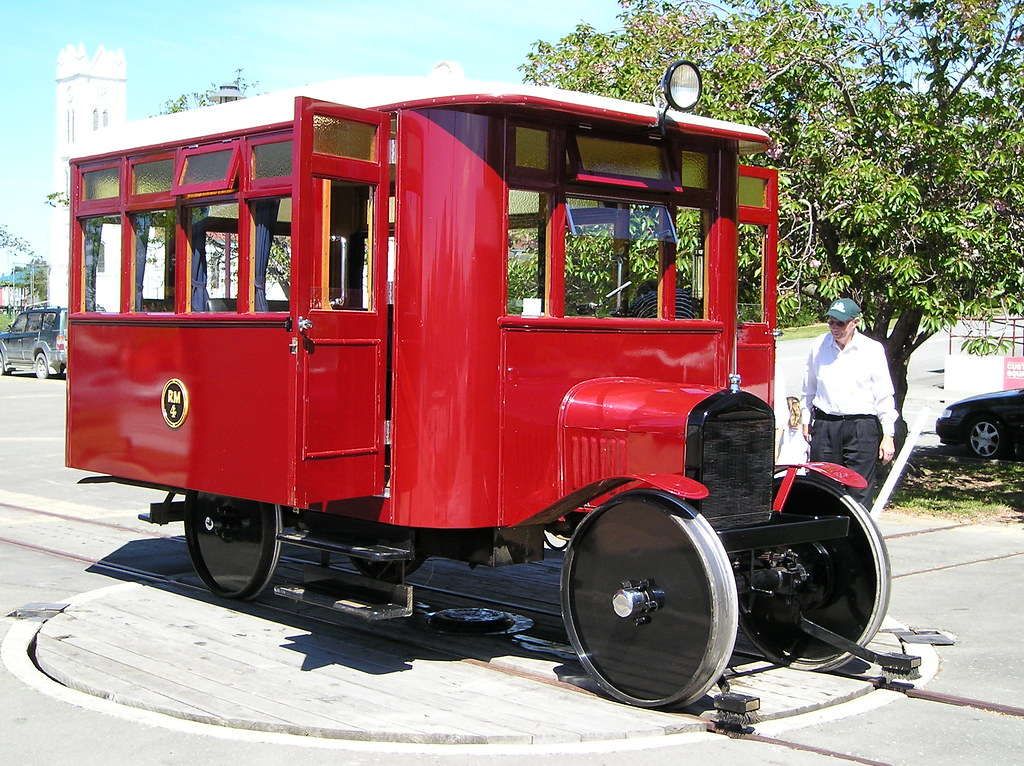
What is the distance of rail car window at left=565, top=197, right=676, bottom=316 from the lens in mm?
6434

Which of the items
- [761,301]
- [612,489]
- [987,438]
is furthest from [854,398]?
[987,438]

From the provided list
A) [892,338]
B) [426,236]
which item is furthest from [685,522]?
[892,338]

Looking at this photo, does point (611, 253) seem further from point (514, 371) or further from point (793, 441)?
point (793, 441)

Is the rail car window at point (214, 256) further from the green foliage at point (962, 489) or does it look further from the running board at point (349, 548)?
the green foliage at point (962, 489)

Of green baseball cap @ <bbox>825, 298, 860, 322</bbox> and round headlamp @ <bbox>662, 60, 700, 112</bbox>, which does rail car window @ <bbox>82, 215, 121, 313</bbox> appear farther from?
green baseball cap @ <bbox>825, 298, 860, 322</bbox>

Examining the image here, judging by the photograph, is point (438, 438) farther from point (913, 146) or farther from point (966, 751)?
point (913, 146)

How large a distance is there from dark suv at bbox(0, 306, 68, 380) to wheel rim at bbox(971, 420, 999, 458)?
70.3ft

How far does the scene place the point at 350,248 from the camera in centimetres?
632

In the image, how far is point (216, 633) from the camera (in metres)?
7.07

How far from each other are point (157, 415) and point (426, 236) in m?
2.33

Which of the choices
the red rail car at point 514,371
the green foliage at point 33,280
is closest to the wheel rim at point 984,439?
the red rail car at point 514,371

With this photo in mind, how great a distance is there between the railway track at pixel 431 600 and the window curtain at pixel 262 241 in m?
2.01

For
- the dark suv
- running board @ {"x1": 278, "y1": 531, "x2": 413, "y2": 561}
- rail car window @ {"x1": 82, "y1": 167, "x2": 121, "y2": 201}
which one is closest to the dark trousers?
running board @ {"x1": 278, "y1": 531, "x2": 413, "y2": 561}

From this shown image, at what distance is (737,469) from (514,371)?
1206mm
